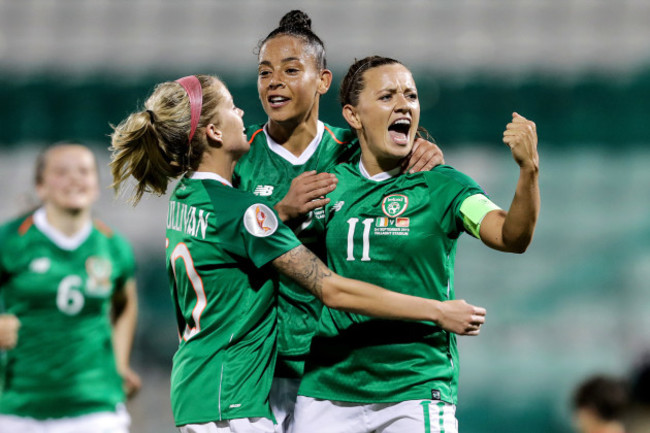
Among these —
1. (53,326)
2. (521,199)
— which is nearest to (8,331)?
(53,326)

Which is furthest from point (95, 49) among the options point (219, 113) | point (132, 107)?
point (219, 113)

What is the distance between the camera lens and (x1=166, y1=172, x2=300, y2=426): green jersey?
293 cm

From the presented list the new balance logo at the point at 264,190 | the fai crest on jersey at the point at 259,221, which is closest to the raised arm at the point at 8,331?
the fai crest on jersey at the point at 259,221

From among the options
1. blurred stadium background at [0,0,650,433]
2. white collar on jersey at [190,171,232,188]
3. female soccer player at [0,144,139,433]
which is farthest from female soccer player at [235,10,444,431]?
blurred stadium background at [0,0,650,433]

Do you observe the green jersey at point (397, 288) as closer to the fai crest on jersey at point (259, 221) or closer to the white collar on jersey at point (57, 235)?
the fai crest on jersey at point (259, 221)

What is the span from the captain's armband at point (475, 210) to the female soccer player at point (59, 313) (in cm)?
139

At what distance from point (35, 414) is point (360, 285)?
131cm

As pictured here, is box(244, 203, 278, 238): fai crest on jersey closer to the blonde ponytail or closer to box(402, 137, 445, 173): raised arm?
the blonde ponytail

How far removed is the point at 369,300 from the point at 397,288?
19cm

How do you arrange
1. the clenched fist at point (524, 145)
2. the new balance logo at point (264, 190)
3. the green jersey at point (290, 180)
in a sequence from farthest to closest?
the new balance logo at point (264, 190) → the green jersey at point (290, 180) → the clenched fist at point (524, 145)

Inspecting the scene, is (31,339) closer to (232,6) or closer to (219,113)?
(219,113)

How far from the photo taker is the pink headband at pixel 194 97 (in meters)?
3.13

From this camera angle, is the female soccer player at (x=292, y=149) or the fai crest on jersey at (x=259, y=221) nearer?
the fai crest on jersey at (x=259, y=221)

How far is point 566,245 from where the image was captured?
8539 mm
